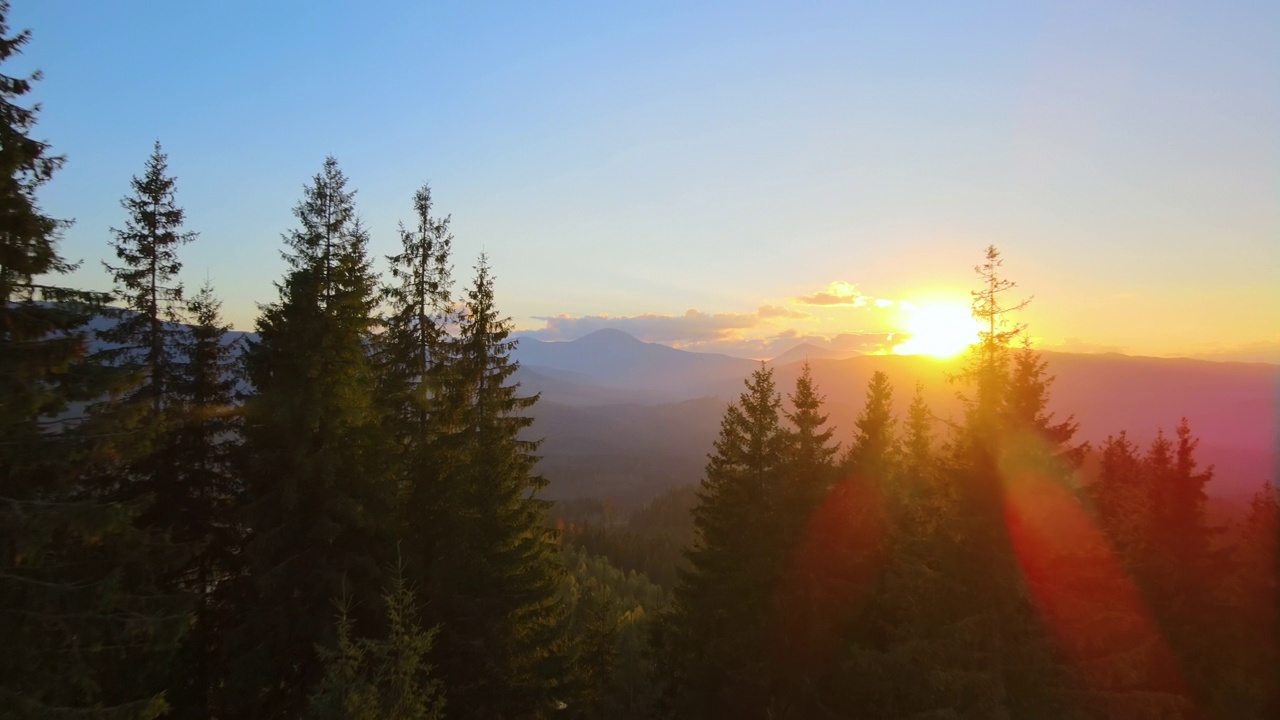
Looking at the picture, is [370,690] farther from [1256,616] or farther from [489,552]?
[1256,616]

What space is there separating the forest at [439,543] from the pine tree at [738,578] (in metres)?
0.11

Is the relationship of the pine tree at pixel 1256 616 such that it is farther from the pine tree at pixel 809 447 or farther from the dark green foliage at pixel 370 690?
the dark green foliage at pixel 370 690

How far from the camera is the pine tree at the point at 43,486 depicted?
946 cm

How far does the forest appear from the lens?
33.7ft

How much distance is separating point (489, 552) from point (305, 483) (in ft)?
18.0

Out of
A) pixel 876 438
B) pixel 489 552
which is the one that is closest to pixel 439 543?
pixel 489 552

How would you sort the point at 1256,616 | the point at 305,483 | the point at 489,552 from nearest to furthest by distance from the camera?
1. the point at 305,483
2. the point at 489,552
3. the point at 1256,616

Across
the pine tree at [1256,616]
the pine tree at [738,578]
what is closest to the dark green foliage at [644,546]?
the pine tree at [738,578]

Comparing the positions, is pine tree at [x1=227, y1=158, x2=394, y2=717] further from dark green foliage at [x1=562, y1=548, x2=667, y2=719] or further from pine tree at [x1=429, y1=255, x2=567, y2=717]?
dark green foliage at [x1=562, y1=548, x2=667, y2=719]

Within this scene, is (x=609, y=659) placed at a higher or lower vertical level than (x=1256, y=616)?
lower

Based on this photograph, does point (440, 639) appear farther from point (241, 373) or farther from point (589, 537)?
point (589, 537)

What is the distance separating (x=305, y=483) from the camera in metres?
16.3

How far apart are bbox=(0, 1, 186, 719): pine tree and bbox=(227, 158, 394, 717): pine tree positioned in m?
4.68

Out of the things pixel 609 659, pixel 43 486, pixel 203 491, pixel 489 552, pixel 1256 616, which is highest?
pixel 43 486
